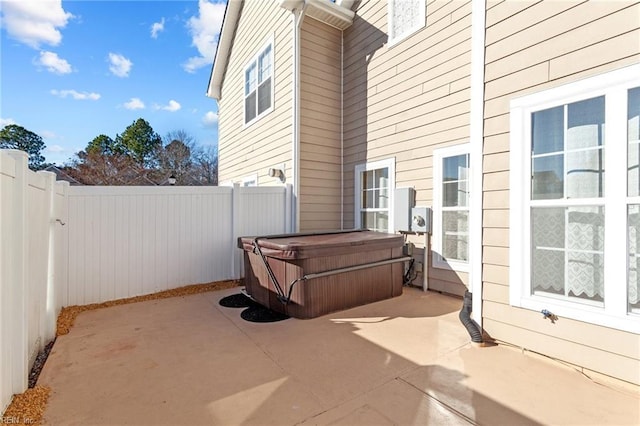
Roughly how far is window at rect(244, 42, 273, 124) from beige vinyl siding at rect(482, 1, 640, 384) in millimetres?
5160

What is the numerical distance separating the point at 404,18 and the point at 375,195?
316 cm

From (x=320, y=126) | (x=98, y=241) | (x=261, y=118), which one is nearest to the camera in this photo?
(x=98, y=241)

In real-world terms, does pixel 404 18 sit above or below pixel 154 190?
above

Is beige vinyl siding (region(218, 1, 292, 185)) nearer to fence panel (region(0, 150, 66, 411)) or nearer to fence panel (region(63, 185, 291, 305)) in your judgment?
fence panel (region(63, 185, 291, 305))

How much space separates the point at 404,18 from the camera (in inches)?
209

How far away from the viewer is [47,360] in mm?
2674


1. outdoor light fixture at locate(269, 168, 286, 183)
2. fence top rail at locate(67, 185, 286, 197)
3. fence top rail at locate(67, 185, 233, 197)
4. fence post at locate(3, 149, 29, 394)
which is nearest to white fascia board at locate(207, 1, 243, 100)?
outdoor light fixture at locate(269, 168, 286, 183)

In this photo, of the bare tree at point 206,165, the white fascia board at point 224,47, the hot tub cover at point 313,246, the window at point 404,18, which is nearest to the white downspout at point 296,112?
the hot tub cover at point 313,246

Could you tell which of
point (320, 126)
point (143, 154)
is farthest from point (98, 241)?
Result: point (143, 154)

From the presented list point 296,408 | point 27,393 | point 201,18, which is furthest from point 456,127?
point 201,18

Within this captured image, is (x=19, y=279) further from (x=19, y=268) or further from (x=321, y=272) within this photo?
(x=321, y=272)

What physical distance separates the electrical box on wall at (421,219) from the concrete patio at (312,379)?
164 cm

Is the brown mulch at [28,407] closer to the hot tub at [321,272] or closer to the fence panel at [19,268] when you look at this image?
the fence panel at [19,268]

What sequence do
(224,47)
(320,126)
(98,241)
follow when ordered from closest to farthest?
(98,241) → (320,126) → (224,47)
